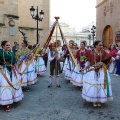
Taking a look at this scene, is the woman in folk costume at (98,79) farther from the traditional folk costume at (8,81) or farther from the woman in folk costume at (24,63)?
the woman in folk costume at (24,63)

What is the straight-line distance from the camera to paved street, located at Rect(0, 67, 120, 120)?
453 cm

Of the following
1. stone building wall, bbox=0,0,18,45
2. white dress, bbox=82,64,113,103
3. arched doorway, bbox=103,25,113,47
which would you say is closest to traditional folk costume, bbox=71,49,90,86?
white dress, bbox=82,64,113,103

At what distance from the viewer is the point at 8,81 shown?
4.92 meters

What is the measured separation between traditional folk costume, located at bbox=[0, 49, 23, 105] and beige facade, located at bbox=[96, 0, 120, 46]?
38.9 feet

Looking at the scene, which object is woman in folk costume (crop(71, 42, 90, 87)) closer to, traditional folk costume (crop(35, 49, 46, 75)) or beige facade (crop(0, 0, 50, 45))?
traditional folk costume (crop(35, 49, 46, 75))

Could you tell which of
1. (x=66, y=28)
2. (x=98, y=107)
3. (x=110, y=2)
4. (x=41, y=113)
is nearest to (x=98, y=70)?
(x=98, y=107)

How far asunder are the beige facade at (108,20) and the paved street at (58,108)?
1060 centimetres

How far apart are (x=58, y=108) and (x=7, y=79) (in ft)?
4.65

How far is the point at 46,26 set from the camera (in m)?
25.4

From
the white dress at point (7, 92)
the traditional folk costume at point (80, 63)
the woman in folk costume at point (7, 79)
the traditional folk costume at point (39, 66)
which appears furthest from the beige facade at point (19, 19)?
the white dress at point (7, 92)

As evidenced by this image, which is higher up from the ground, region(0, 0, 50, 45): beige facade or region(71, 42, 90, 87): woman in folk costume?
region(0, 0, 50, 45): beige facade

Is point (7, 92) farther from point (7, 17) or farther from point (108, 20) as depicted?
point (108, 20)

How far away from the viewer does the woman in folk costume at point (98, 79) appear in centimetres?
508

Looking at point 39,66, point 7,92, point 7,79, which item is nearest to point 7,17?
point 39,66
